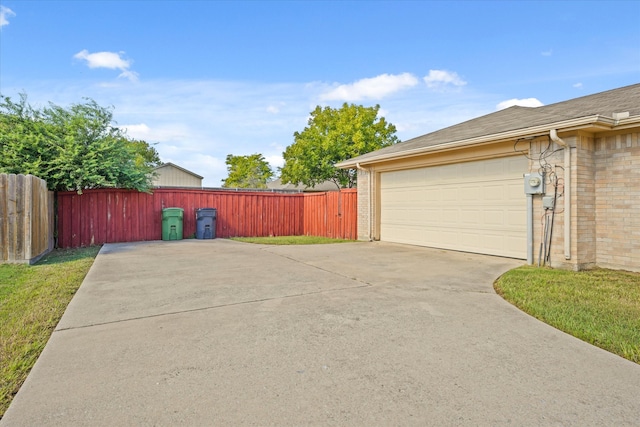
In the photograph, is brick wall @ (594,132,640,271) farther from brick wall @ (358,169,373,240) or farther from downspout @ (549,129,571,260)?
brick wall @ (358,169,373,240)

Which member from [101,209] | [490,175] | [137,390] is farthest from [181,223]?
[137,390]

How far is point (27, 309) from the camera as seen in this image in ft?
12.2

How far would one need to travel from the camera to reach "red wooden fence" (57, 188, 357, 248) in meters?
10.6

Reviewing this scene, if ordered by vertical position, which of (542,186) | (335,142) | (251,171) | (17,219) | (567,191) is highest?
(335,142)

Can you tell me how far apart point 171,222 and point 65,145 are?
3.59 meters

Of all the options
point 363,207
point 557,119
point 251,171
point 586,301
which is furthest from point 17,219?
point 251,171

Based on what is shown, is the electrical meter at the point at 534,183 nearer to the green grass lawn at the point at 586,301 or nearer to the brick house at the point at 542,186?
the brick house at the point at 542,186

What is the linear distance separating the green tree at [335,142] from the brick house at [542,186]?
19.0 m

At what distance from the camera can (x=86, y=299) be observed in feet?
13.5

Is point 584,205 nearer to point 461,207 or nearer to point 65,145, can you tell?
point 461,207

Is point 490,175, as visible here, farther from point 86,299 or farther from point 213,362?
point 86,299

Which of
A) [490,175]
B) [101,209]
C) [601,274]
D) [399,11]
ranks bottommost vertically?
[601,274]

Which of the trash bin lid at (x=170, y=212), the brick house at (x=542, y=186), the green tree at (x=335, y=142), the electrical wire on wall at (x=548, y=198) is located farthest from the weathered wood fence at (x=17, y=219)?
the green tree at (x=335, y=142)

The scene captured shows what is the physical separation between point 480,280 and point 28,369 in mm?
5208
